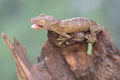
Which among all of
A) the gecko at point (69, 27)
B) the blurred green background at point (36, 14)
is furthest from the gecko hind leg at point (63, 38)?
the blurred green background at point (36, 14)

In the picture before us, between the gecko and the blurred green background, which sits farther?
the blurred green background

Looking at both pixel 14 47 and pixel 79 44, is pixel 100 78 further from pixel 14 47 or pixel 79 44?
pixel 14 47

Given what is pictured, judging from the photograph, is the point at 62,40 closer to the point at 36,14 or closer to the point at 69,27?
the point at 69,27

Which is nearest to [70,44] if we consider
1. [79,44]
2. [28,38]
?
[79,44]

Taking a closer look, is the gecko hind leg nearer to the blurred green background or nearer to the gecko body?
the gecko body

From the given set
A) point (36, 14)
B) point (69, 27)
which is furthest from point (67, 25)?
point (36, 14)

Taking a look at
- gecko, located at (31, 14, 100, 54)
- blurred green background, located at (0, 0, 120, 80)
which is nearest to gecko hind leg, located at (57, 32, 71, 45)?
gecko, located at (31, 14, 100, 54)

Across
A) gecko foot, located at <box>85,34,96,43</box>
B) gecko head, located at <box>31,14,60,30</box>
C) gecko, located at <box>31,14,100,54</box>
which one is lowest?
gecko foot, located at <box>85,34,96,43</box>
